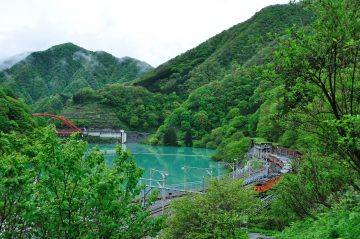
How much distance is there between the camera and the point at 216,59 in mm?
129750

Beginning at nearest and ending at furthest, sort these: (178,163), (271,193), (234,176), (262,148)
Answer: (271,193) < (234,176) < (262,148) < (178,163)

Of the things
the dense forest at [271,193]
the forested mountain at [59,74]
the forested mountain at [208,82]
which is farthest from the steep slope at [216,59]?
the dense forest at [271,193]

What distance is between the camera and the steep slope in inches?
4803

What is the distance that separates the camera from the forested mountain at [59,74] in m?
155

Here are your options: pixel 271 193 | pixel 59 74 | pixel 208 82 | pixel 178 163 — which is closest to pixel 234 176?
pixel 271 193

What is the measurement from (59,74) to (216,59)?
79493 mm

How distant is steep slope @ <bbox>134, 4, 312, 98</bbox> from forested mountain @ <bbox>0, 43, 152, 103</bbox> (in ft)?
133

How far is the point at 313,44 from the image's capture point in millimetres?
7168

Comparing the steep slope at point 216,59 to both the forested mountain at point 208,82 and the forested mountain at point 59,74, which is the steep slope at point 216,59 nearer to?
the forested mountain at point 208,82

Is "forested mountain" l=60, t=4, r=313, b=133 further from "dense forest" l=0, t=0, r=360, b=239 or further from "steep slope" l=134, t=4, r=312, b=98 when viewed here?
"dense forest" l=0, t=0, r=360, b=239

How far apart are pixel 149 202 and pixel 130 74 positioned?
7234 inches

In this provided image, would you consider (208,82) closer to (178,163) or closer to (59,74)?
(178,163)

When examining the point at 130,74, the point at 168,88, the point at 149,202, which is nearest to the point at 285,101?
the point at 149,202

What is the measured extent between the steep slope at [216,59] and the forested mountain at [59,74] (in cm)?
4043
